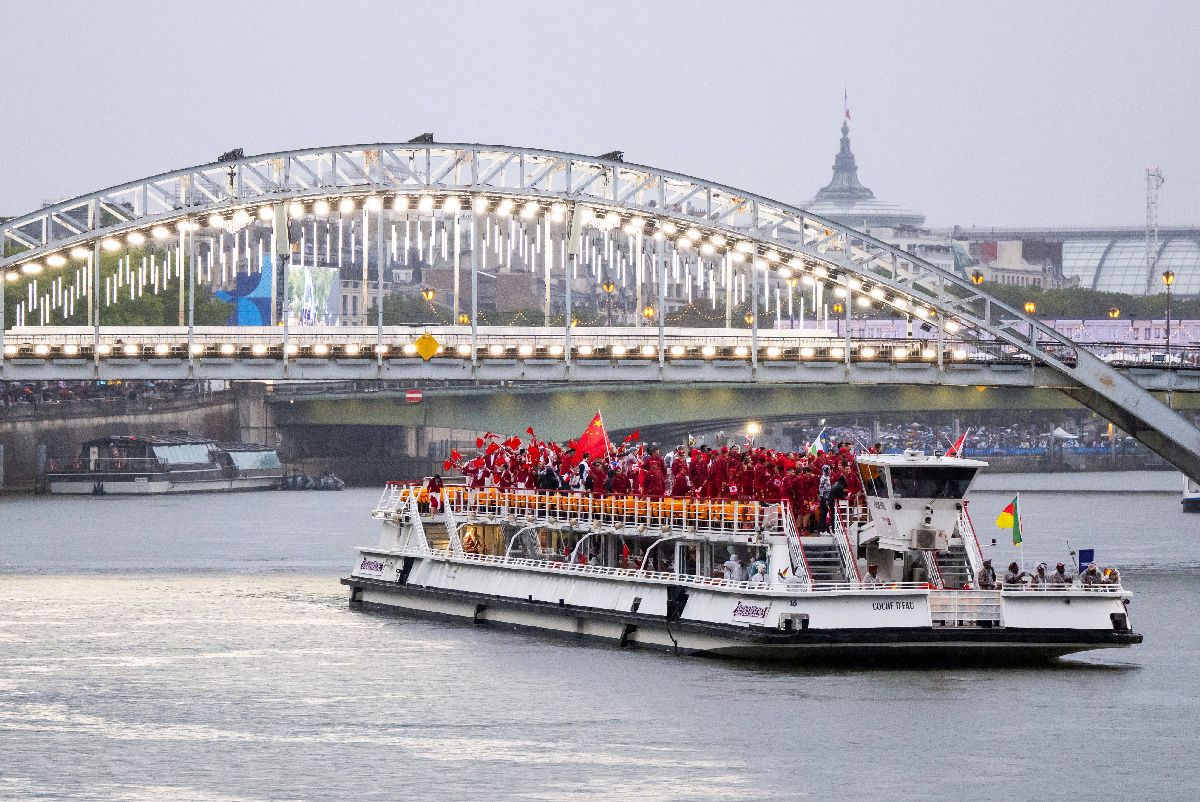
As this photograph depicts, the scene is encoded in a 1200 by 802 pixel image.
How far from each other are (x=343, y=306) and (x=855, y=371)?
88.7m

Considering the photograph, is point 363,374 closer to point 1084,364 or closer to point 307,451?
point 1084,364

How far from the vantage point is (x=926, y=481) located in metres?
48.2

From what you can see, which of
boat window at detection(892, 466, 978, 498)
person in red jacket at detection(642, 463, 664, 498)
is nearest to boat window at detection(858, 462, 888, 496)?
boat window at detection(892, 466, 978, 498)

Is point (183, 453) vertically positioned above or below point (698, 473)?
above

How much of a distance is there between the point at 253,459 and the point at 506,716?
90.9m

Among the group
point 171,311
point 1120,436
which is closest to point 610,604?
point 171,311

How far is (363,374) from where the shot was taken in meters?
82.4

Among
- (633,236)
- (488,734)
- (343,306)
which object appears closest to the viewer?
(488,734)

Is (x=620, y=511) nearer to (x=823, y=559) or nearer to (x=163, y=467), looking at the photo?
(x=823, y=559)

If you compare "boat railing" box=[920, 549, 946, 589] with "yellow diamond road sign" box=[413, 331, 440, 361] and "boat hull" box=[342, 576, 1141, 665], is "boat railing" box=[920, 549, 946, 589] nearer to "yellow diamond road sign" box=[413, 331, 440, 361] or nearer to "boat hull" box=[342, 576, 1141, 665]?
"boat hull" box=[342, 576, 1141, 665]

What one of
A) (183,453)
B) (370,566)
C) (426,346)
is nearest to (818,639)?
(370,566)

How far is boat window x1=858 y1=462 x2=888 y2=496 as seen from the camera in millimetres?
48406

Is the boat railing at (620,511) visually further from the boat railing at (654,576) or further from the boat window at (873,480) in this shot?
the boat window at (873,480)

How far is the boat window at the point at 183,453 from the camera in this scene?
12662cm
